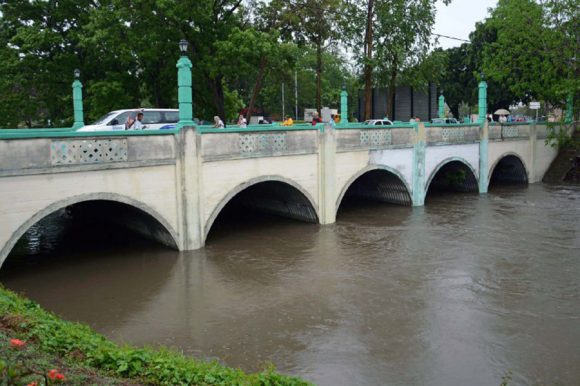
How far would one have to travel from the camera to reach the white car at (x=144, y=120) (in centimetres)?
1631

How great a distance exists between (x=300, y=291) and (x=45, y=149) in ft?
20.2

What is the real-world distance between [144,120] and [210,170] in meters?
4.17

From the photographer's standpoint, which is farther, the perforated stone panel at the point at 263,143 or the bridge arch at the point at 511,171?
the bridge arch at the point at 511,171

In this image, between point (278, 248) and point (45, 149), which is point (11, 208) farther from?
point (278, 248)

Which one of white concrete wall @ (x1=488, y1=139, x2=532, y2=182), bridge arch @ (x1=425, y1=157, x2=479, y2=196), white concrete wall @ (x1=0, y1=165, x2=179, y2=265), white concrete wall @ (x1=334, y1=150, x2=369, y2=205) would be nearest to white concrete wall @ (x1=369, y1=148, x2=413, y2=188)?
white concrete wall @ (x1=334, y1=150, x2=369, y2=205)

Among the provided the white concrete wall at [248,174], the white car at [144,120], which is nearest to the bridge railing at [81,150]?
the white concrete wall at [248,174]

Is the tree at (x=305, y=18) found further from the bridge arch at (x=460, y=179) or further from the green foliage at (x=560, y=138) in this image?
the green foliage at (x=560, y=138)

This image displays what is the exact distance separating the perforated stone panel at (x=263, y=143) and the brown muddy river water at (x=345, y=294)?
2722 mm

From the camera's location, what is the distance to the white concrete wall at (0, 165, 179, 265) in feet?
36.4

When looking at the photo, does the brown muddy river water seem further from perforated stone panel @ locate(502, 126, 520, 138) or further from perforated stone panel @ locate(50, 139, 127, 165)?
perforated stone panel @ locate(502, 126, 520, 138)

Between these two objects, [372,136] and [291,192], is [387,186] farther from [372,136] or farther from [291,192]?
[291,192]

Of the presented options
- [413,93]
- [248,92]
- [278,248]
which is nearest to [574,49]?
[413,93]

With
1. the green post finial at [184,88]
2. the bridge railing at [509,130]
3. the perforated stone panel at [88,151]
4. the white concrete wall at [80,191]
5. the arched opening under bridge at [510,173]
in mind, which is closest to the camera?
the white concrete wall at [80,191]

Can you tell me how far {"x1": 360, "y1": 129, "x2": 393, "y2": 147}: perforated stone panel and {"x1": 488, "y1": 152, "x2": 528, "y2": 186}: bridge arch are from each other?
934 centimetres
